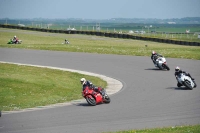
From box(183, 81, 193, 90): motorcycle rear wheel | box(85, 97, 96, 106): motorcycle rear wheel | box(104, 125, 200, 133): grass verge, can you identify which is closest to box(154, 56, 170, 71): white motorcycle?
box(183, 81, 193, 90): motorcycle rear wheel

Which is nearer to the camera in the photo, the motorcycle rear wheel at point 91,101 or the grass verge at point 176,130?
the grass verge at point 176,130

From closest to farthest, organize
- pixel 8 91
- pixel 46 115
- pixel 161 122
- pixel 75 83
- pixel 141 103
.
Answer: pixel 161 122, pixel 46 115, pixel 141 103, pixel 8 91, pixel 75 83

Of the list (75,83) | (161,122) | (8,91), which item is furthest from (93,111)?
(75,83)

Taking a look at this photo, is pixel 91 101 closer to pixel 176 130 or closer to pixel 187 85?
pixel 187 85

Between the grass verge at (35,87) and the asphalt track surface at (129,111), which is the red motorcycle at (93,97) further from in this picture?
the grass verge at (35,87)

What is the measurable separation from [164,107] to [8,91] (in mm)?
8233

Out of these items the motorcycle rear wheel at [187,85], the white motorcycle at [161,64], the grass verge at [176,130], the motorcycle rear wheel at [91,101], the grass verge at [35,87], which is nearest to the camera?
the grass verge at [176,130]

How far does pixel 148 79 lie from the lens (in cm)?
3119

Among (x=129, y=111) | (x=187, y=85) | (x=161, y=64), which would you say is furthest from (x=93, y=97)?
(x=161, y=64)

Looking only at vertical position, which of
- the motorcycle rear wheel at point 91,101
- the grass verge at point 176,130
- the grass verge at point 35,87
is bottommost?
the grass verge at point 35,87

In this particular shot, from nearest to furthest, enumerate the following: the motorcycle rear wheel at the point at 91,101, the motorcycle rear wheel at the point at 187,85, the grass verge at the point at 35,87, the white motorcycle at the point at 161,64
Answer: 1. the motorcycle rear wheel at the point at 91,101
2. the grass verge at the point at 35,87
3. the motorcycle rear wheel at the point at 187,85
4. the white motorcycle at the point at 161,64

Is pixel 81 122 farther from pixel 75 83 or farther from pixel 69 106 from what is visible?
pixel 75 83

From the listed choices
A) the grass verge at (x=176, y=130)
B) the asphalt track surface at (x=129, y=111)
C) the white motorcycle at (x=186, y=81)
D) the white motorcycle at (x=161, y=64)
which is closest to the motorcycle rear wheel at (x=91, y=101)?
the asphalt track surface at (x=129, y=111)

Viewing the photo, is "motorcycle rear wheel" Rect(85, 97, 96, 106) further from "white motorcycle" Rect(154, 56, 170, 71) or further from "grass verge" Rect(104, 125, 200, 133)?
"white motorcycle" Rect(154, 56, 170, 71)
